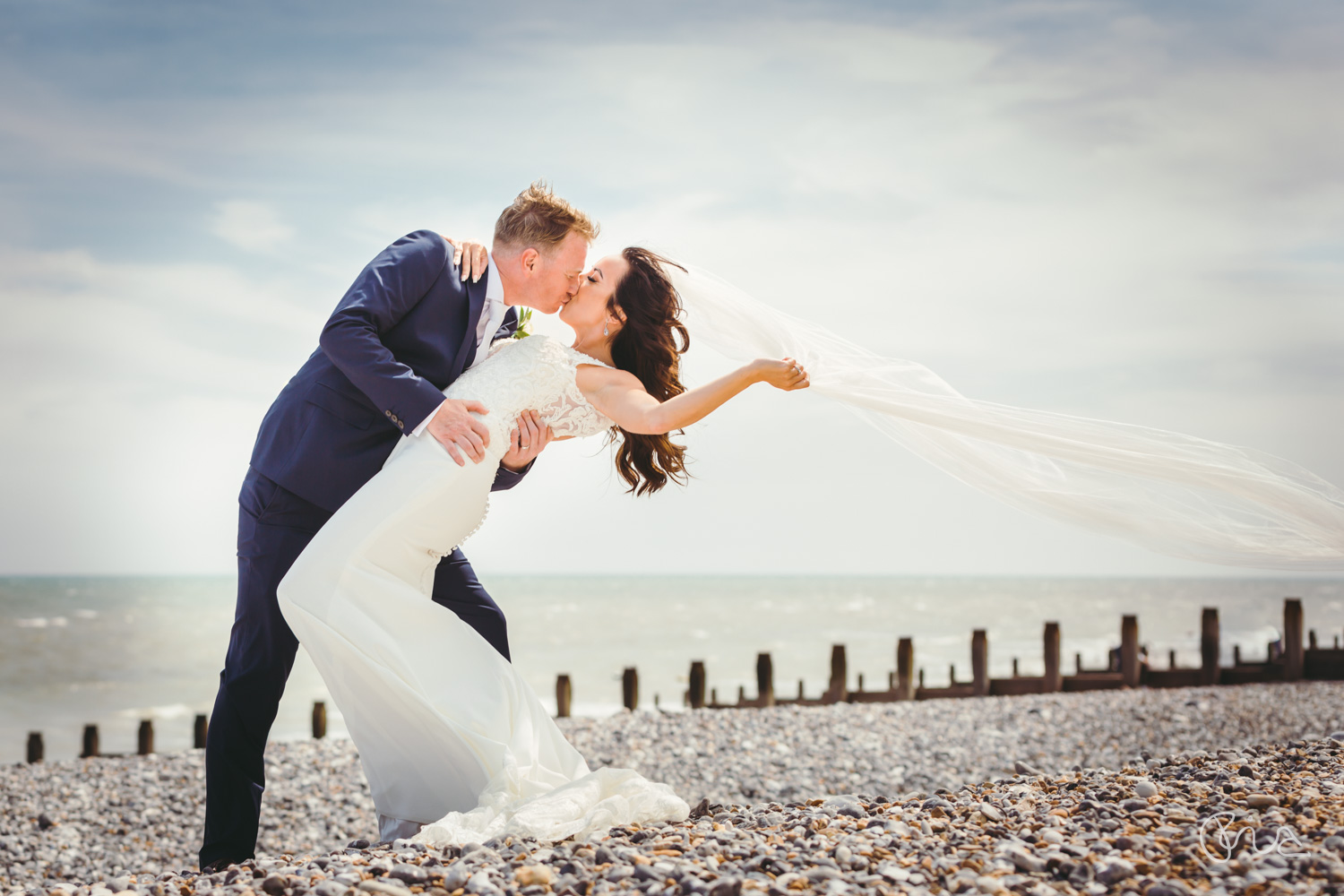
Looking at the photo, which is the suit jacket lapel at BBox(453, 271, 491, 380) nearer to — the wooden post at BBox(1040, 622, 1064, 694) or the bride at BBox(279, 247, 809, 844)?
the bride at BBox(279, 247, 809, 844)

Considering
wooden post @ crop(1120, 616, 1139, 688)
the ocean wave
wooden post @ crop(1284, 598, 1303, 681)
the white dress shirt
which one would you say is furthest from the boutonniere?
the ocean wave

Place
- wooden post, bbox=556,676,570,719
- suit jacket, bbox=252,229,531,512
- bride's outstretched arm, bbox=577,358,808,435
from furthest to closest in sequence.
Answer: wooden post, bbox=556,676,570,719, bride's outstretched arm, bbox=577,358,808,435, suit jacket, bbox=252,229,531,512

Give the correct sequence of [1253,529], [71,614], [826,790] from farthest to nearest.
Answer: [71,614]
[826,790]
[1253,529]

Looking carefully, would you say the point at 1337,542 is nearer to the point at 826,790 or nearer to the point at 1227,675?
the point at 826,790

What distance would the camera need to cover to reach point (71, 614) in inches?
2115

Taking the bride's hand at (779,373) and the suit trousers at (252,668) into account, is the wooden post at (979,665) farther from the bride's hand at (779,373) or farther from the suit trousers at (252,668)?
the suit trousers at (252,668)

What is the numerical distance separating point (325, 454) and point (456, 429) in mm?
625

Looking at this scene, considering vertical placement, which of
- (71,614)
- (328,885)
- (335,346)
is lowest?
(71,614)

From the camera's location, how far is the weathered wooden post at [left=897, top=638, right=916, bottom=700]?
45.6ft

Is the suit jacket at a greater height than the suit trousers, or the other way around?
the suit jacket

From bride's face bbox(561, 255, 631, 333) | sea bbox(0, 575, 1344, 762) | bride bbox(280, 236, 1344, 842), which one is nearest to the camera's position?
bride bbox(280, 236, 1344, 842)

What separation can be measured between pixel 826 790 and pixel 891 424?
438 cm

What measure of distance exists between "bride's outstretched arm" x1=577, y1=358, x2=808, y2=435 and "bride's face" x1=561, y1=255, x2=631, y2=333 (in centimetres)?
37

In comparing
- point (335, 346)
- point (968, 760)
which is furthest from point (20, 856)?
point (968, 760)
